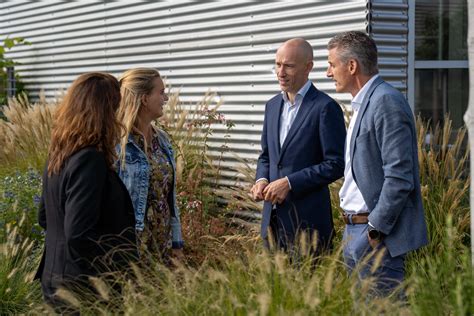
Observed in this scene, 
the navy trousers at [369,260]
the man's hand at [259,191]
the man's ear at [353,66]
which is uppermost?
the man's ear at [353,66]

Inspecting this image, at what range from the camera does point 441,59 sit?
27.6 ft

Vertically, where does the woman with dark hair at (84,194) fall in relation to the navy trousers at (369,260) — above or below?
above

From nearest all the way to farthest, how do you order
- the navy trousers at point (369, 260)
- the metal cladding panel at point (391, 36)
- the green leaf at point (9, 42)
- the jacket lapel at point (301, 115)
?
the navy trousers at point (369, 260) < the jacket lapel at point (301, 115) < the metal cladding panel at point (391, 36) < the green leaf at point (9, 42)

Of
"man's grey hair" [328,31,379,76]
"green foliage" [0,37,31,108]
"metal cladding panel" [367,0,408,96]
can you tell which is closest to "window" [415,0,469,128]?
"metal cladding panel" [367,0,408,96]

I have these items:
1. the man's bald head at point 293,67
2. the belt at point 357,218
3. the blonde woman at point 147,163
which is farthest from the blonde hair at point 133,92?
the belt at point 357,218

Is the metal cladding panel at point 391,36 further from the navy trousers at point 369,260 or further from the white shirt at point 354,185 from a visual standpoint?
the navy trousers at point 369,260

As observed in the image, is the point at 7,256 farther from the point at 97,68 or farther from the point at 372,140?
the point at 97,68

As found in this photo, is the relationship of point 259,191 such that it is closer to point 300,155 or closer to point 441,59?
point 300,155

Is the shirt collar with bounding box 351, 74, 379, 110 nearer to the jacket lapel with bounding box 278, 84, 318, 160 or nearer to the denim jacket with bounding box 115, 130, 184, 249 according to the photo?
the jacket lapel with bounding box 278, 84, 318, 160

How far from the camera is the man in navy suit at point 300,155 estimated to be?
5562mm

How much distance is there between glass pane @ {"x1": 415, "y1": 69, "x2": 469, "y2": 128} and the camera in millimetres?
8219

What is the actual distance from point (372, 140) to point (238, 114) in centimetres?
493

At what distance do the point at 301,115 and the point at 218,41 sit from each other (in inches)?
169

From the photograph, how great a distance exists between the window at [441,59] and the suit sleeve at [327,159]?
2.72 meters
